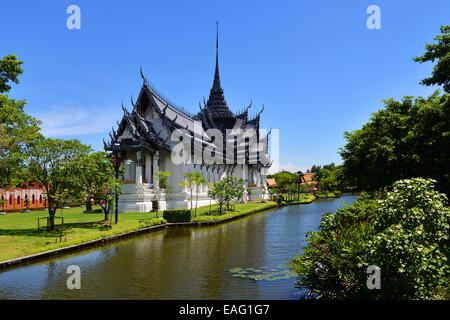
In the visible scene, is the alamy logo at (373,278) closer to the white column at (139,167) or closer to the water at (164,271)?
the water at (164,271)

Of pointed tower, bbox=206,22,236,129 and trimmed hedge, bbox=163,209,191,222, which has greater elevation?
pointed tower, bbox=206,22,236,129

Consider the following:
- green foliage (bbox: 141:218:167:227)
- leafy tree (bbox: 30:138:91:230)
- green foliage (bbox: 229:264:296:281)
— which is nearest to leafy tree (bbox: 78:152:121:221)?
leafy tree (bbox: 30:138:91:230)

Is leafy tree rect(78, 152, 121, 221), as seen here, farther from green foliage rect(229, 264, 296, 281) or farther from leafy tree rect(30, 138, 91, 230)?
green foliage rect(229, 264, 296, 281)

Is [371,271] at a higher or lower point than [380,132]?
lower

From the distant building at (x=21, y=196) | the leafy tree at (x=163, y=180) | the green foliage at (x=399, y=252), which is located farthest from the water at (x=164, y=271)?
the distant building at (x=21, y=196)

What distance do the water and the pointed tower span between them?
43.6 metres

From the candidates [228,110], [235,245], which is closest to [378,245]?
[235,245]

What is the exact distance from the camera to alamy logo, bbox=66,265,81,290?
389 inches

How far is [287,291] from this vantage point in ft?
30.3

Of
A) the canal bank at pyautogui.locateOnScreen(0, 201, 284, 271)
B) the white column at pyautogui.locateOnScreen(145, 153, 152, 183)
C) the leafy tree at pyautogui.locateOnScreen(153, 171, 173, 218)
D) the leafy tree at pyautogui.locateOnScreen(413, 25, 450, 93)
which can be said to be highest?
the leafy tree at pyautogui.locateOnScreen(413, 25, 450, 93)

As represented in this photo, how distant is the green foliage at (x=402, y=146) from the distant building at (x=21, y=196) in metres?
33.9
